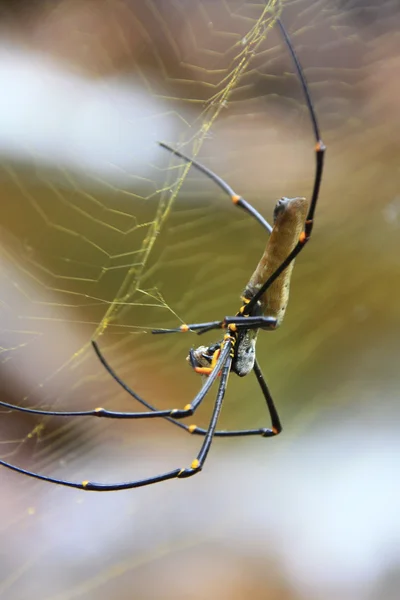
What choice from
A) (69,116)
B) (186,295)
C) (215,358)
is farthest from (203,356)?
(69,116)

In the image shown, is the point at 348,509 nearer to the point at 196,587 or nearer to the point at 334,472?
the point at 334,472

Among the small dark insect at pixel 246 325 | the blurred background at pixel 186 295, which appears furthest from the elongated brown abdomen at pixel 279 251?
the blurred background at pixel 186 295

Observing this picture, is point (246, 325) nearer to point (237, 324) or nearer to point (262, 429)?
point (237, 324)

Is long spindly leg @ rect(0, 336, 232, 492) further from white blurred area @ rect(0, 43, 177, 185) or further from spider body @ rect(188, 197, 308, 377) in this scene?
white blurred area @ rect(0, 43, 177, 185)

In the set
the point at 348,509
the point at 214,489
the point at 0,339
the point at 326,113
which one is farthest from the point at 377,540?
the point at 326,113

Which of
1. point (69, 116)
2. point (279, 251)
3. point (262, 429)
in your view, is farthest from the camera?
point (69, 116)

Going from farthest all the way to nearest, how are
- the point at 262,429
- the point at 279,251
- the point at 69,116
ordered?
1. the point at 69,116
2. the point at 262,429
3. the point at 279,251
